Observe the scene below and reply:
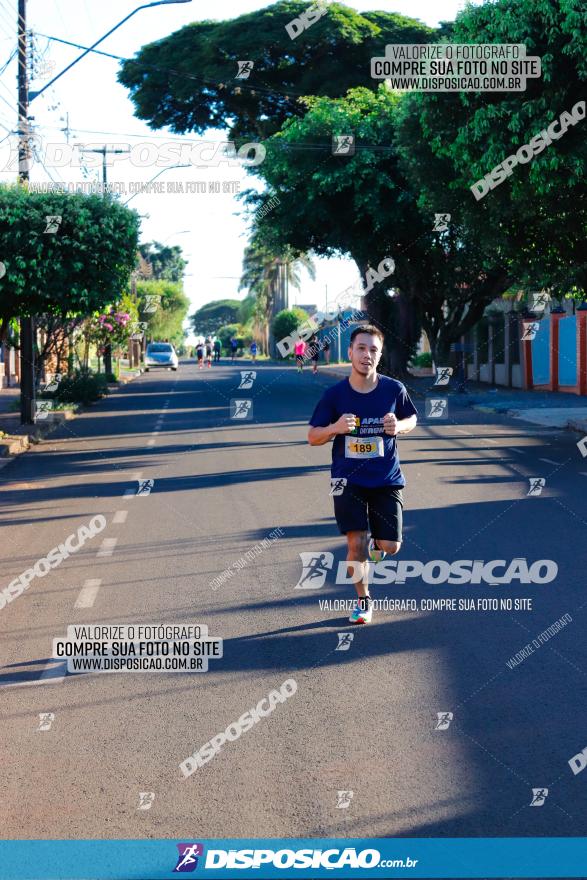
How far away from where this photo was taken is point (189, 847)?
14.4 feet

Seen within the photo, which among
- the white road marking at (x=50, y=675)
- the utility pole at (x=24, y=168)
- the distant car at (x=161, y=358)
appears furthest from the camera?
the distant car at (x=161, y=358)

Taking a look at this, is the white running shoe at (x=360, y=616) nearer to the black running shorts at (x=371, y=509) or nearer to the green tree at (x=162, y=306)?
the black running shorts at (x=371, y=509)

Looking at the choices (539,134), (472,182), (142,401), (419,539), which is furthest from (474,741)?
(142,401)

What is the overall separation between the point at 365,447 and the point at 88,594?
2572mm

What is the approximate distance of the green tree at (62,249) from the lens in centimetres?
2044

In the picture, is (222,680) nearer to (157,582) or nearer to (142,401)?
(157,582)

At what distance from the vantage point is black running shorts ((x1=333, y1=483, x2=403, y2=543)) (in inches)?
299

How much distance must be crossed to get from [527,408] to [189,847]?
2533 centimetres

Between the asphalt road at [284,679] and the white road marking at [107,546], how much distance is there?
0.16 feet

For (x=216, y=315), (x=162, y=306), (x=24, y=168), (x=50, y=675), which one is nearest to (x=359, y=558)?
(x=50, y=675)

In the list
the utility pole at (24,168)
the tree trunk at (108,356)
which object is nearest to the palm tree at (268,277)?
the tree trunk at (108,356)

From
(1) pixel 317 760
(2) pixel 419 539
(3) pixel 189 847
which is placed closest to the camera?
(3) pixel 189 847

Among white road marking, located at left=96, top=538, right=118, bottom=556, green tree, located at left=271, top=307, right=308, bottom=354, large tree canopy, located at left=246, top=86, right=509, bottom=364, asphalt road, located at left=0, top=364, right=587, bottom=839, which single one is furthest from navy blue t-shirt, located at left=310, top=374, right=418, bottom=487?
green tree, located at left=271, top=307, right=308, bottom=354

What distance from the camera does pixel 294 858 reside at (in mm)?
4277
